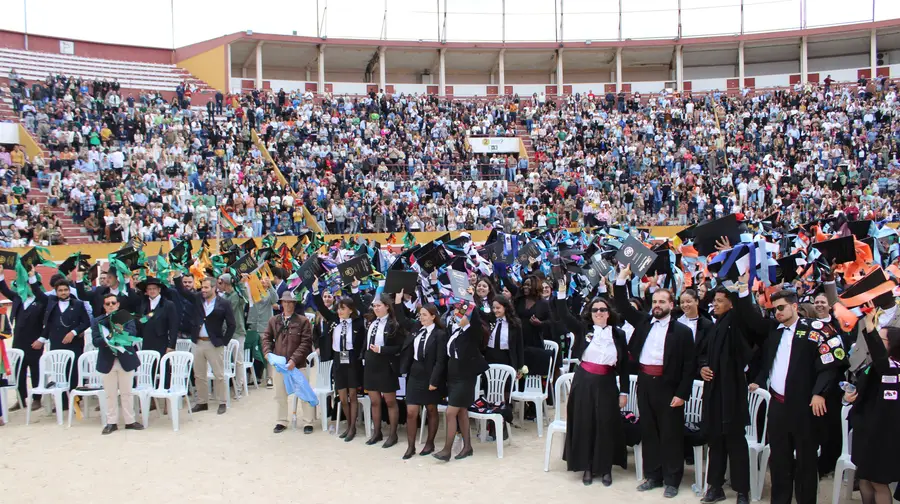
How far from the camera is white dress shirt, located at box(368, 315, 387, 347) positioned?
832cm

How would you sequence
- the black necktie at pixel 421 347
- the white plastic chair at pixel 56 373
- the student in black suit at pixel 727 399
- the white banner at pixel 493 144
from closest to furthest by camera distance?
the student in black suit at pixel 727 399
the black necktie at pixel 421 347
the white plastic chair at pixel 56 373
the white banner at pixel 493 144

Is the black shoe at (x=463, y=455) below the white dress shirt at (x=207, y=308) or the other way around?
below

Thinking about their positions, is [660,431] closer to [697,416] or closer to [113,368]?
[697,416]

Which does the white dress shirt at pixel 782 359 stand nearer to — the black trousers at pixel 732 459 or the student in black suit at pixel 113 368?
the black trousers at pixel 732 459

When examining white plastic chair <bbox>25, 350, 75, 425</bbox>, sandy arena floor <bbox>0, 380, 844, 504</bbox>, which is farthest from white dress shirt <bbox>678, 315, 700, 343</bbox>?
white plastic chair <bbox>25, 350, 75, 425</bbox>

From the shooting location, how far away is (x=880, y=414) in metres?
5.59

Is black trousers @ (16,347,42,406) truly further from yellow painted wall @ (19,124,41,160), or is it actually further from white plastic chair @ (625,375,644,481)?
yellow painted wall @ (19,124,41,160)

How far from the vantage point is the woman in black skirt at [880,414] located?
550cm

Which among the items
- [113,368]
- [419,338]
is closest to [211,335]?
[113,368]

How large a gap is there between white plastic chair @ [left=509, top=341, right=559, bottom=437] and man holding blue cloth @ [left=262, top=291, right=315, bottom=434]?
239 cm

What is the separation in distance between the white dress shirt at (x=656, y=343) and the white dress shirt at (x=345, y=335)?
10.7 ft

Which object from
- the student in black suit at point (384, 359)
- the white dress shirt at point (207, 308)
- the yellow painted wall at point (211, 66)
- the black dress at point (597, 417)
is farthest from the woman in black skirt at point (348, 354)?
the yellow painted wall at point (211, 66)

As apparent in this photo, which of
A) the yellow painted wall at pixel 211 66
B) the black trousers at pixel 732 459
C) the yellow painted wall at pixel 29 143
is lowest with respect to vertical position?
the black trousers at pixel 732 459

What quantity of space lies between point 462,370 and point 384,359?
983 millimetres
